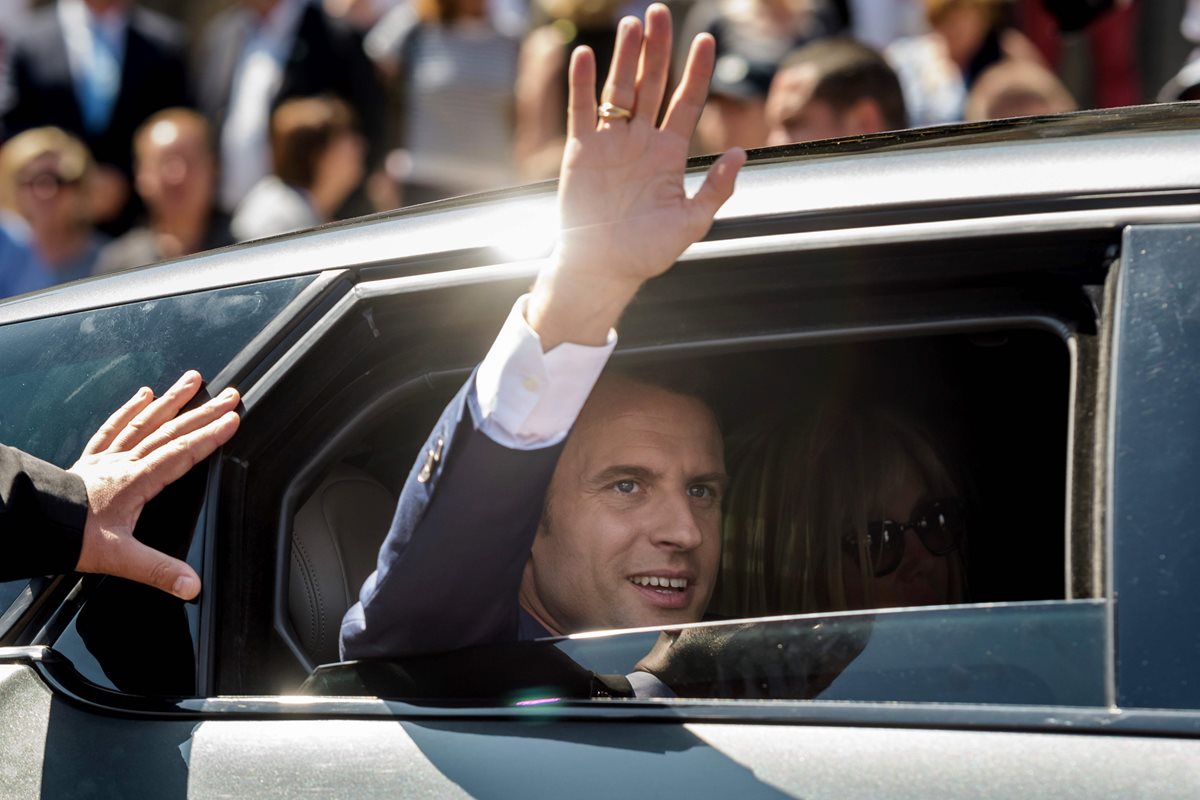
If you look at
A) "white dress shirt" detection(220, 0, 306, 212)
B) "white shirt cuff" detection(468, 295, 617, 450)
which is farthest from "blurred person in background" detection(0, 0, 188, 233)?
"white shirt cuff" detection(468, 295, 617, 450)

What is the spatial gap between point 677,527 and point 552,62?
3622mm

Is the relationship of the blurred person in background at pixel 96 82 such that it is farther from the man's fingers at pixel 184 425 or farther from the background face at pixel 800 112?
the man's fingers at pixel 184 425

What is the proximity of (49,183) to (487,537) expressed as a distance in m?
4.71

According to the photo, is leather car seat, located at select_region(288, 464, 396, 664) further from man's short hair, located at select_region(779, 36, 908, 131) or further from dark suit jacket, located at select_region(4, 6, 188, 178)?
dark suit jacket, located at select_region(4, 6, 188, 178)

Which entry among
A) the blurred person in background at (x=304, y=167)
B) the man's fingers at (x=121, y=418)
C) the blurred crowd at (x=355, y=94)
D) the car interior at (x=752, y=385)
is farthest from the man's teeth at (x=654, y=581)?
the blurred person in background at (x=304, y=167)

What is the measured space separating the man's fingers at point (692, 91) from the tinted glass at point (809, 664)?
21.9 inches

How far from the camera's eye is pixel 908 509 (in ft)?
7.93

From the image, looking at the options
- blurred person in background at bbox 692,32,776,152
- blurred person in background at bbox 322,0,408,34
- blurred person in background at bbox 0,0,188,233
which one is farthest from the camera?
blurred person in background at bbox 322,0,408,34

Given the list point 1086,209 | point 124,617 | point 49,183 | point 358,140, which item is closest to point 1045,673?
point 1086,209

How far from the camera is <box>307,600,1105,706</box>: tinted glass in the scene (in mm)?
1565

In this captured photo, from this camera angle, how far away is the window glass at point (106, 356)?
205 cm

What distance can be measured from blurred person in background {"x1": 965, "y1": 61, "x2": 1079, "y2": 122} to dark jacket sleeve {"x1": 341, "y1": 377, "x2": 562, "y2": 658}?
9.31 ft

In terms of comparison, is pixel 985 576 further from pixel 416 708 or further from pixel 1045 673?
pixel 416 708

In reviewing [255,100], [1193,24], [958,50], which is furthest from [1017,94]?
[255,100]
